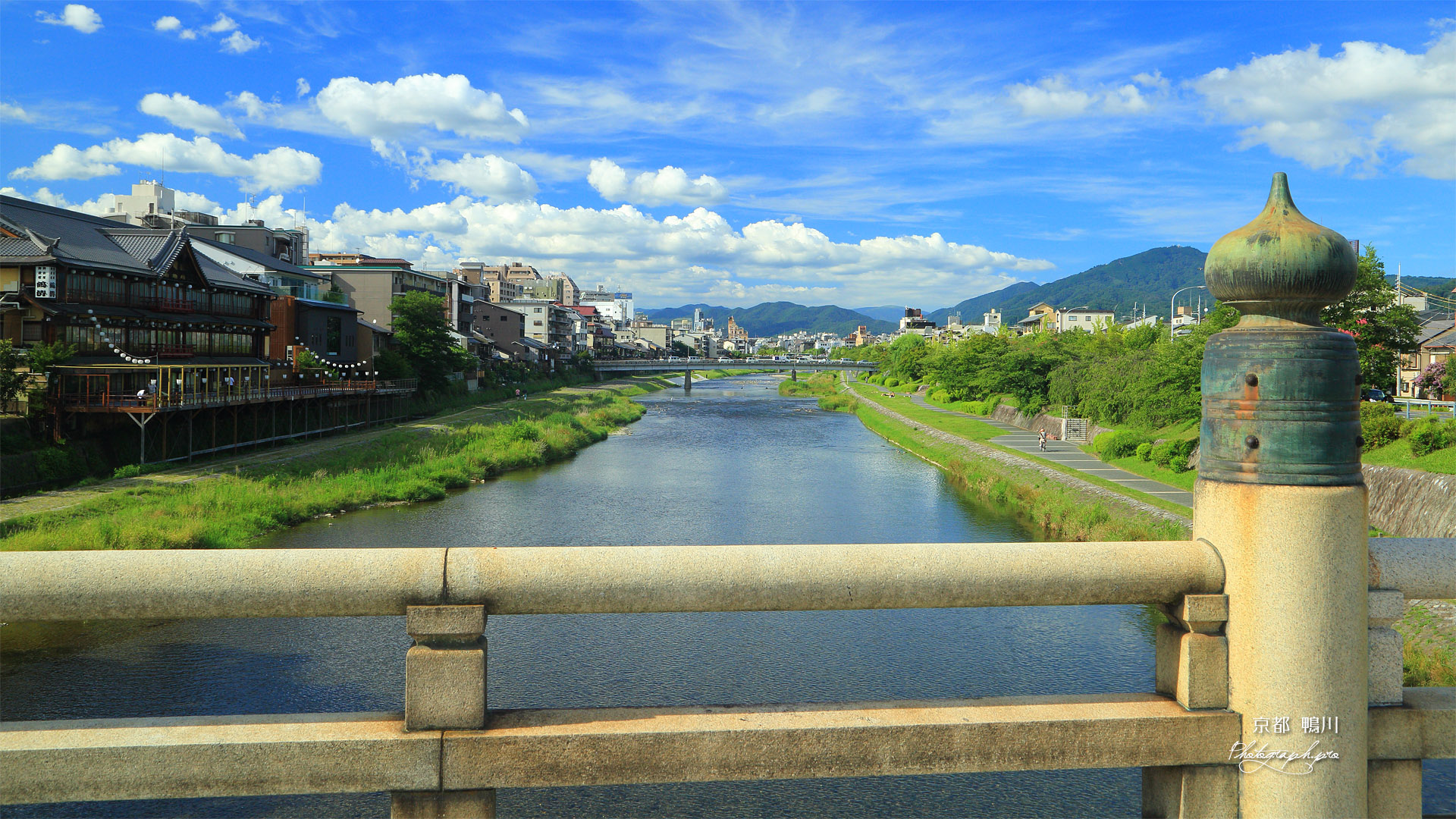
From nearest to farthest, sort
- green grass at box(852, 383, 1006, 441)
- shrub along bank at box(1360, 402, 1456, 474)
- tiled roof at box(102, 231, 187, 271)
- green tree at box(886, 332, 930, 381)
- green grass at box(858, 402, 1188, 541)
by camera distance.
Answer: shrub along bank at box(1360, 402, 1456, 474) < green grass at box(858, 402, 1188, 541) < tiled roof at box(102, 231, 187, 271) < green grass at box(852, 383, 1006, 441) < green tree at box(886, 332, 930, 381)

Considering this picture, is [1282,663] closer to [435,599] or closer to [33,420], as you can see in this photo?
[435,599]

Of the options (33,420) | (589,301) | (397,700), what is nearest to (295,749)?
(397,700)

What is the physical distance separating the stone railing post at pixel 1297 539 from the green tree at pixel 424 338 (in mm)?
45515

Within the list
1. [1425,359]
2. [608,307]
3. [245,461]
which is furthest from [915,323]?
[245,461]

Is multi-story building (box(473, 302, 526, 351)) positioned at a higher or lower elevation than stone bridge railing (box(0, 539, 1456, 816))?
higher

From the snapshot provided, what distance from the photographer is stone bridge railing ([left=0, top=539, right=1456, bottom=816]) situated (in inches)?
94.8

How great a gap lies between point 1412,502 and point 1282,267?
15019mm

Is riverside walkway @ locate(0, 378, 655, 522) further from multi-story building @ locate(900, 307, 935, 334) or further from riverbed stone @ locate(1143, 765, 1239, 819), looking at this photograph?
multi-story building @ locate(900, 307, 935, 334)

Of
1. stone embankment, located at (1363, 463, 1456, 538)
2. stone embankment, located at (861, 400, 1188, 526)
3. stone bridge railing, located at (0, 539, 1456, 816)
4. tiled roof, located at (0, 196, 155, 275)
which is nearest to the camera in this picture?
stone bridge railing, located at (0, 539, 1456, 816)

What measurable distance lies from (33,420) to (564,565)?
24827mm

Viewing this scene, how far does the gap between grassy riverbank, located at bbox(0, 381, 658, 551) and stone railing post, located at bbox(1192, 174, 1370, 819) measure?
1713 cm

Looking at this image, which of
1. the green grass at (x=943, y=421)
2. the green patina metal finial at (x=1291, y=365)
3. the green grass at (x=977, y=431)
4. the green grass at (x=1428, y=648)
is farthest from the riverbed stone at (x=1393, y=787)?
the green grass at (x=943, y=421)

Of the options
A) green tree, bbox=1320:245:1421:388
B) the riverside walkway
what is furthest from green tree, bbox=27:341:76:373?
green tree, bbox=1320:245:1421:388

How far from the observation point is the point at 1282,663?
8.36 ft
